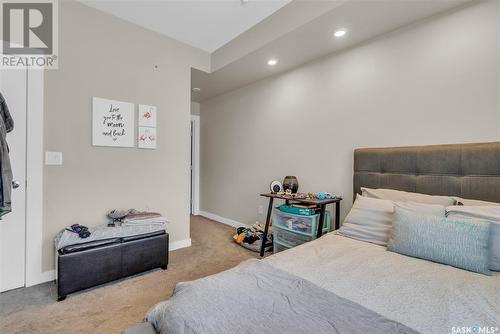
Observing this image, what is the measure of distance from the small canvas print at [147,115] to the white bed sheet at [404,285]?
7.10ft

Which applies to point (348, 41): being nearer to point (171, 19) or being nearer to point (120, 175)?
point (171, 19)

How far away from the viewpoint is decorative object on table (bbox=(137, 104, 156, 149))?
2.67m

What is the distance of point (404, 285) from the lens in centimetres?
114

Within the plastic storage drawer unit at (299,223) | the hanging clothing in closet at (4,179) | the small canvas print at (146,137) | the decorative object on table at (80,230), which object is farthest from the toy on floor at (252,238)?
the hanging clothing in closet at (4,179)

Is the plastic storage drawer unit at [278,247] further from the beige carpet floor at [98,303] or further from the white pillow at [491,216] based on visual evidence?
the white pillow at [491,216]

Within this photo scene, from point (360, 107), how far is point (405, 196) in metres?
1.07

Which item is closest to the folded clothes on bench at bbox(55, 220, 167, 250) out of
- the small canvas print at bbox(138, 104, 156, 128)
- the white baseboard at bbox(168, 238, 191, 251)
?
the white baseboard at bbox(168, 238, 191, 251)

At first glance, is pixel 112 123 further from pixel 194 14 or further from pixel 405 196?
pixel 405 196

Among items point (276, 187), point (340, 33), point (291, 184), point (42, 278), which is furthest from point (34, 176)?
point (340, 33)

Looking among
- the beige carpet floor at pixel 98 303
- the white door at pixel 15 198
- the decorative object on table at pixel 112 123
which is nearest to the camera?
the beige carpet floor at pixel 98 303

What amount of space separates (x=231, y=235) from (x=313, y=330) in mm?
2988

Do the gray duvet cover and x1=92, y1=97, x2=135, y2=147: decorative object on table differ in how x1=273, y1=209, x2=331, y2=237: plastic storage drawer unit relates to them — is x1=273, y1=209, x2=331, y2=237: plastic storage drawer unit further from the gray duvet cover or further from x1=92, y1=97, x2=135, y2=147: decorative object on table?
x1=92, y1=97, x2=135, y2=147: decorative object on table

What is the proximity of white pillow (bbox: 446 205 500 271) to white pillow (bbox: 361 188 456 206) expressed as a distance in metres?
0.20

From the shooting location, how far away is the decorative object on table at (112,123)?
2383mm
